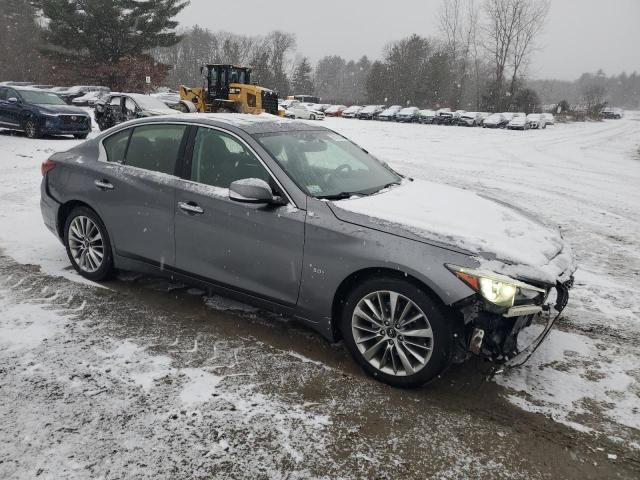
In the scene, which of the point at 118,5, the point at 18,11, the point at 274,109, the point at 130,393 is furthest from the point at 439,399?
the point at 18,11

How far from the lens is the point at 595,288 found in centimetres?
517

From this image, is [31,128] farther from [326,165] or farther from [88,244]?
[326,165]

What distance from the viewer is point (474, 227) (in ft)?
10.9

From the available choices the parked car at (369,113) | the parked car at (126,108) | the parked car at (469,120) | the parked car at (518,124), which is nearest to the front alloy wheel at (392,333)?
the parked car at (126,108)

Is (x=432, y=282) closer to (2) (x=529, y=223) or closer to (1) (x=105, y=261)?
(2) (x=529, y=223)

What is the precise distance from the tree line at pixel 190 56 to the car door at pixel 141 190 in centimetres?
4471

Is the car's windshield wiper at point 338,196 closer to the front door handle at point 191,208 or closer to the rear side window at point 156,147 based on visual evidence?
the front door handle at point 191,208

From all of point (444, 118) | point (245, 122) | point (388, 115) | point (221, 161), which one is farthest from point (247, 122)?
point (388, 115)

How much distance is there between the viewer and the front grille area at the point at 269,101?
2431 centimetres

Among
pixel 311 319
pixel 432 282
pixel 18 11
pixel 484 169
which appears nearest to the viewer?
pixel 432 282

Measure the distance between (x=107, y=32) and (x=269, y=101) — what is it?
91.3ft

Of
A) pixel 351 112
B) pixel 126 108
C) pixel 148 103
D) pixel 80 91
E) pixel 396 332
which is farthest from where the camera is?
pixel 351 112

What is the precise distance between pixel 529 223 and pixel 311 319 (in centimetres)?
178

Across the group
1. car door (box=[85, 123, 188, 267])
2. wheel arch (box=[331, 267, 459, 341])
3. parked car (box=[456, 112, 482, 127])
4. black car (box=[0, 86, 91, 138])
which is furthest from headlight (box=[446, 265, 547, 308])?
parked car (box=[456, 112, 482, 127])
